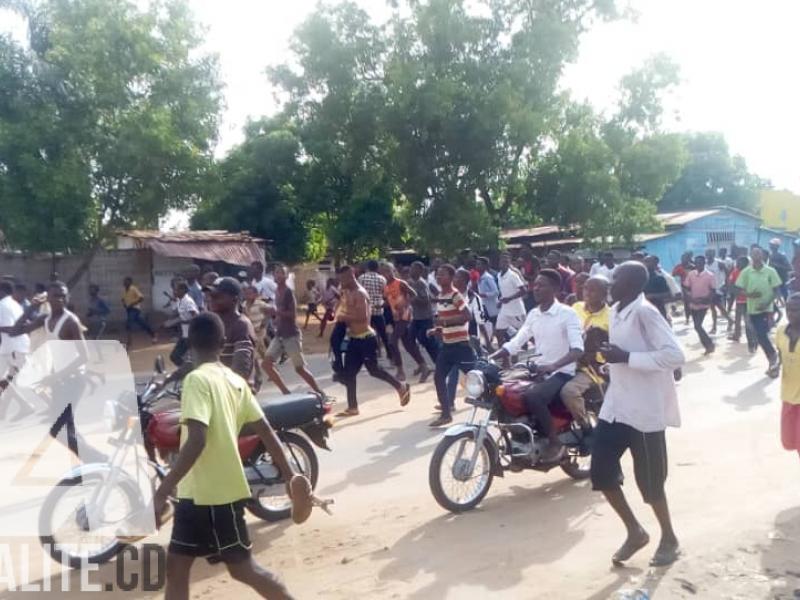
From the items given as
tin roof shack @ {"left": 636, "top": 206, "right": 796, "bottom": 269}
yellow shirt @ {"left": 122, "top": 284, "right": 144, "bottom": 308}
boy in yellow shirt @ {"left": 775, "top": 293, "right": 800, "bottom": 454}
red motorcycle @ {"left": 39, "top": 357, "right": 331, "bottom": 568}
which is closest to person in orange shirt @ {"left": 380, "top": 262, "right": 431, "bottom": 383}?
boy in yellow shirt @ {"left": 775, "top": 293, "right": 800, "bottom": 454}

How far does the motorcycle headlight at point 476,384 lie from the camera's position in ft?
19.4

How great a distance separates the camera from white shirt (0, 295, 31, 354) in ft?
30.2

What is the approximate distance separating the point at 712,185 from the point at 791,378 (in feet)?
138

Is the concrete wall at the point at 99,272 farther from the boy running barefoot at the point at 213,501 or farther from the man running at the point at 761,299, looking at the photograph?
the boy running barefoot at the point at 213,501

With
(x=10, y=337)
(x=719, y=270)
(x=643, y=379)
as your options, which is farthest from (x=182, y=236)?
(x=643, y=379)

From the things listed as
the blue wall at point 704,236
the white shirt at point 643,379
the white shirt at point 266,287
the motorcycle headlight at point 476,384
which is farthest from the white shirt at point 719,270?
the white shirt at point 643,379

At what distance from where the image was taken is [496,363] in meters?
6.59

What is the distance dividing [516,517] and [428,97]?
47.1 feet

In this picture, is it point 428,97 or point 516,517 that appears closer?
point 516,517

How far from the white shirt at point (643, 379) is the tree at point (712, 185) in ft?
137

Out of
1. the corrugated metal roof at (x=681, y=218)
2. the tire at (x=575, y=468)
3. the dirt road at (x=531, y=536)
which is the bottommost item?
the dirt road at (x=531, y=536)

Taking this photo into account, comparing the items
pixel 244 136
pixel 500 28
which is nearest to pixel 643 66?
pixel 500 28

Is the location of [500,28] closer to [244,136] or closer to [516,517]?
[244,136]

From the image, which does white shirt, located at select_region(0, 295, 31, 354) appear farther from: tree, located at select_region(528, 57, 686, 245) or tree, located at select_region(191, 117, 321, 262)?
tree, located at select_region(191, 117, 321, 262)
